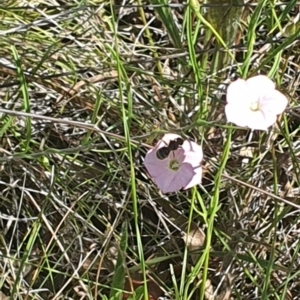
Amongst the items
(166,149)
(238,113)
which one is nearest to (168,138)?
(166,149)

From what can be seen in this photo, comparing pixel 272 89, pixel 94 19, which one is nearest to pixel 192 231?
pixel 272 89

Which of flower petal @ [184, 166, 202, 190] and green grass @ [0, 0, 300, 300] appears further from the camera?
green grass @ [0, 0, 300, 300]

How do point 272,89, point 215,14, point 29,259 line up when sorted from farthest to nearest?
point 29,259
point 215,14
point 272,89

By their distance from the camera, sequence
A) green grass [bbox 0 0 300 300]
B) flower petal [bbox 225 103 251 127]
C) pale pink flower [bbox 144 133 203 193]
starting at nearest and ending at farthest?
flower petal [bbox 225 103 251 127] → pale pink flower [bbox 144 133 203 193] → green grass [bbox 0 0 300 300]

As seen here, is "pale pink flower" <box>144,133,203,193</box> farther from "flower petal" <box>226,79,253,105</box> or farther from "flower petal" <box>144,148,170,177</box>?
"flower petal" <box>226,79,253,105</box>

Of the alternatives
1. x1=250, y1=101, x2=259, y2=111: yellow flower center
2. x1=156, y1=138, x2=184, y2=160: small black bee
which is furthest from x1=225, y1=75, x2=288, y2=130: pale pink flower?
x1=156, y1=138, x2=184, y2=160: small black bee

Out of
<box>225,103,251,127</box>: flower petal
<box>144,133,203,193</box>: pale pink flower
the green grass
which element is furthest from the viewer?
the green grass

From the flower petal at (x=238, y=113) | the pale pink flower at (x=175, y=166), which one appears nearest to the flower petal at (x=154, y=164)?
the pale pink flower at (x=175, y=166)

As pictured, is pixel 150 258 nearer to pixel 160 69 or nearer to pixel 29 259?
pixel 29 259
